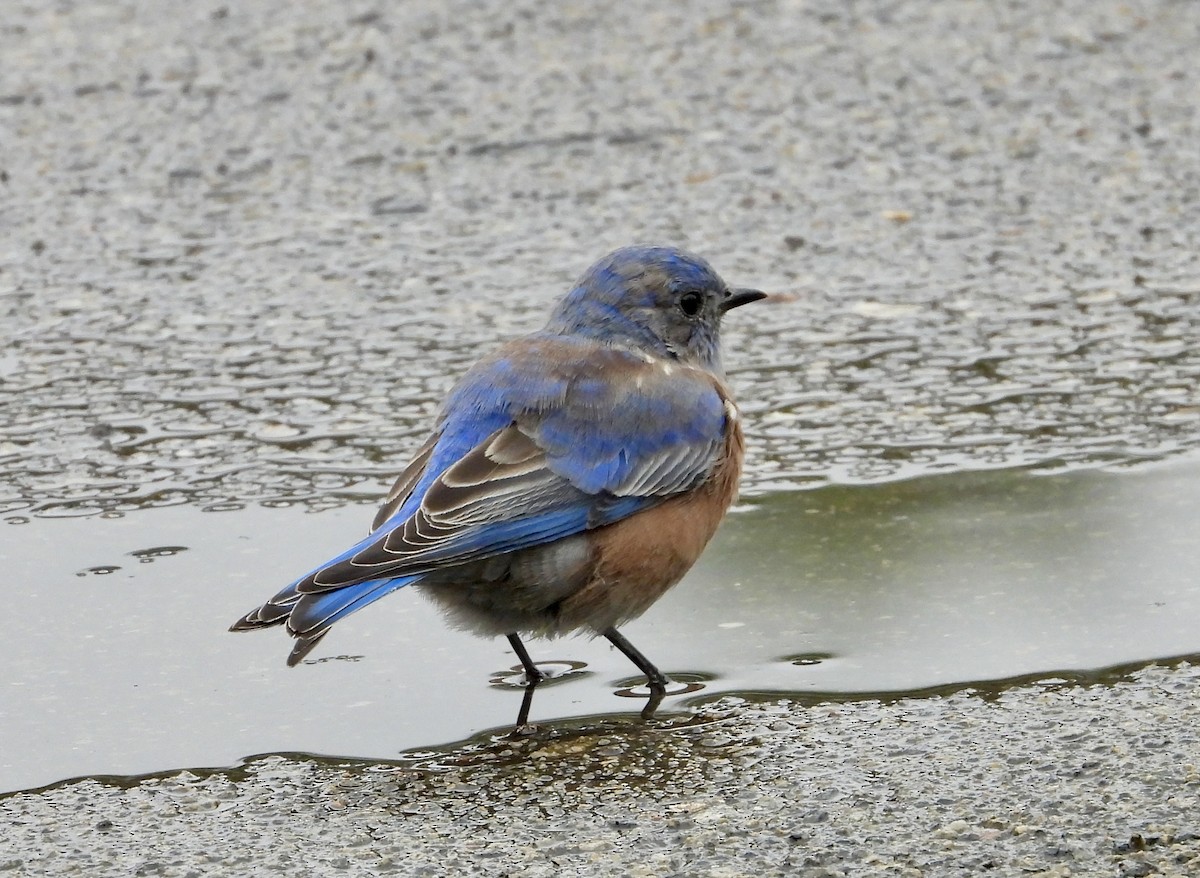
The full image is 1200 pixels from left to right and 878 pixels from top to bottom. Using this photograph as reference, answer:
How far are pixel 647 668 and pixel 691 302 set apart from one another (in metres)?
1.18

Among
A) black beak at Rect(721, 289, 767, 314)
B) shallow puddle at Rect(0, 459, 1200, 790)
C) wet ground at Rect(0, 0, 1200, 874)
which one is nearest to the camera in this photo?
wet ground at Rect(0, 0, 1200, 874)

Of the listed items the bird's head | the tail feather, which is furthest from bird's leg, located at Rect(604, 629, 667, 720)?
the bird's head

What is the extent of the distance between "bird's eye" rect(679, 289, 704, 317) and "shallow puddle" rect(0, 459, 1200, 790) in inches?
23.8

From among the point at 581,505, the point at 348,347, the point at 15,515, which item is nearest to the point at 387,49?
the point at 348,347

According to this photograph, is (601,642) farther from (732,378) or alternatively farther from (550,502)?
(732,378)

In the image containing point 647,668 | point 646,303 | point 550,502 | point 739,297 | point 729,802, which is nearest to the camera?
point 729,802

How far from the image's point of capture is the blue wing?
424 centimetres

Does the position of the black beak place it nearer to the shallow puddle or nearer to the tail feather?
the shallow puddle

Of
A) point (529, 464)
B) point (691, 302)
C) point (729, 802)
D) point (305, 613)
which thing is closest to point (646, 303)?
point (691, 302)

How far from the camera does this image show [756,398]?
628cm

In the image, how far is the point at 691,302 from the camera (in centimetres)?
543

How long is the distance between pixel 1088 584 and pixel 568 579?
142 centimetres

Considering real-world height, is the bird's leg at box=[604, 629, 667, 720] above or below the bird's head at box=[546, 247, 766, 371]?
below

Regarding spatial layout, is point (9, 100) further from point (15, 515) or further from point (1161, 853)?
point (1161, 853)
